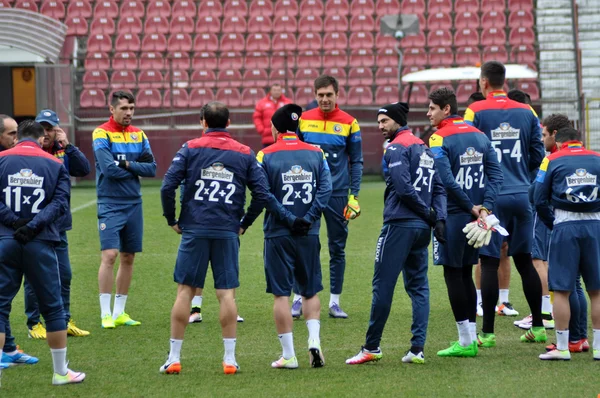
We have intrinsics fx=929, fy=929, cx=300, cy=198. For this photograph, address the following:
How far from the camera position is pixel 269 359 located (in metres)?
7.61

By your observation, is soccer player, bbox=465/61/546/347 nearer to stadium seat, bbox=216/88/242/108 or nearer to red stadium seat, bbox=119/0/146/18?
stadium seat, bbox=216/88/242/108

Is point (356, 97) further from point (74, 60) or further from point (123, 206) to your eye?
point (123, 206)

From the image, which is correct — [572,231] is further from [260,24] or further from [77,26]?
[77,26]

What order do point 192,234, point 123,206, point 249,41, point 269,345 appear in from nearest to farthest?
point 192,234 → point 269,345 → point 123,206 → point 249,41

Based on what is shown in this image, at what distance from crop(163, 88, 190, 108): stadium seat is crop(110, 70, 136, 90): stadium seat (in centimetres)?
109

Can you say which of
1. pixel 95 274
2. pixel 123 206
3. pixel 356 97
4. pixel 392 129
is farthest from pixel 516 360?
pixel 356 97

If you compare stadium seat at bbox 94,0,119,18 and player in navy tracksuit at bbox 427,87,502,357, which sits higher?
stadium seat at bbox 94,0,119,18

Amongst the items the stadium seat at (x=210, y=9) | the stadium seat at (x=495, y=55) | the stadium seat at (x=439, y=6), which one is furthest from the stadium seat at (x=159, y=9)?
the stadium seat at (x=495, y=55)

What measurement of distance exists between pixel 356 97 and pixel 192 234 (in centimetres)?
1646

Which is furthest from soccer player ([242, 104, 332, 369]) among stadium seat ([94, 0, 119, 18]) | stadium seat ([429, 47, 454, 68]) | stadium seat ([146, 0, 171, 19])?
Result: stadium seat ([94, 0, 119, 18])

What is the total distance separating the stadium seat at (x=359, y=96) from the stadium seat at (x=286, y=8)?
386 centimetres

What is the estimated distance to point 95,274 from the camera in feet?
39.8

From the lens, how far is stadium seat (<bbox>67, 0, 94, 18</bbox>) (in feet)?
86.0

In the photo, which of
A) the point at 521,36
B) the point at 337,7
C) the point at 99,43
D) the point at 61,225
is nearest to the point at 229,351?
the point at 61,225
